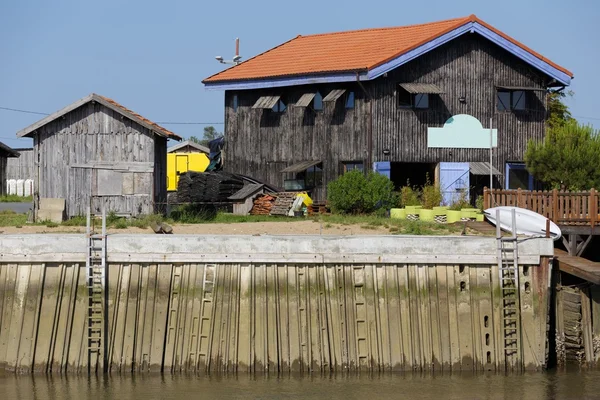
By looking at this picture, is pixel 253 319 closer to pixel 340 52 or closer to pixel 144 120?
pixel 144 120

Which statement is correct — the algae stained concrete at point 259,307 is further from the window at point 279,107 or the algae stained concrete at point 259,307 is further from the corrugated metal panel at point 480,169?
the window at point 279,107

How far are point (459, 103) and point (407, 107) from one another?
7.42 ft

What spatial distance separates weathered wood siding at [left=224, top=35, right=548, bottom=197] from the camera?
1674 inches

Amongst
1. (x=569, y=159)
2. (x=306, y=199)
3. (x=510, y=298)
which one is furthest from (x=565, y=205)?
(x=306, y=199)

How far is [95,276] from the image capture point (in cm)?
2225

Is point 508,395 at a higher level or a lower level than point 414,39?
lower

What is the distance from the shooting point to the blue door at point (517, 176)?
146 feet

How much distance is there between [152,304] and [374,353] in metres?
4.61

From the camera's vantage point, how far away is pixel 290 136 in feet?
149

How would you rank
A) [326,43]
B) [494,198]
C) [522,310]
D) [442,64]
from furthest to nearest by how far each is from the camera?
[326,43], [442,64], [494,198], [522,310]

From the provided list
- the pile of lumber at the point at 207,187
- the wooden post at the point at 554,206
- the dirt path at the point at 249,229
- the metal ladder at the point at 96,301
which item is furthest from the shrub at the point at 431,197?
the metal ladder at the point at 96,301

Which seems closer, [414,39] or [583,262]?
[583,262]

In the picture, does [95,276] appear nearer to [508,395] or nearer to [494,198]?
[508,395]

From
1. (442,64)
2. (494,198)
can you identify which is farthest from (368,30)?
(494,198)
